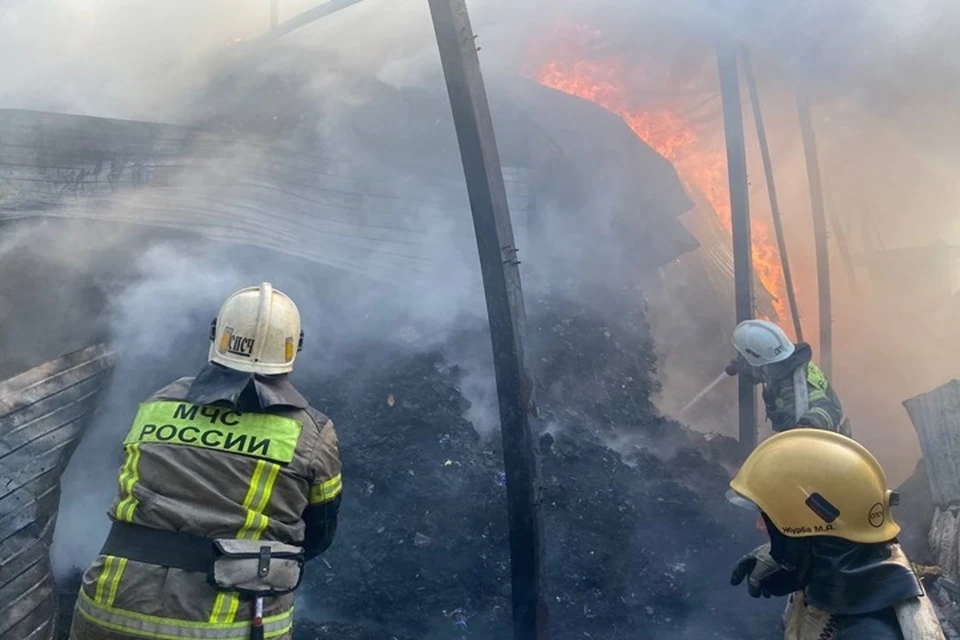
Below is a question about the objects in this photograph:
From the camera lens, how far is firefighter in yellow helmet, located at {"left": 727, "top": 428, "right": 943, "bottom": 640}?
2018mm

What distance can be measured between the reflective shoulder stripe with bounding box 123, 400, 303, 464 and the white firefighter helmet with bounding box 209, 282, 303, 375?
22 cm

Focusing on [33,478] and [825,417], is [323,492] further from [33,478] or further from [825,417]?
[825,417]

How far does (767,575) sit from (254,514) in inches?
73.0

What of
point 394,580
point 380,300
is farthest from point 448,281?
point 394,580

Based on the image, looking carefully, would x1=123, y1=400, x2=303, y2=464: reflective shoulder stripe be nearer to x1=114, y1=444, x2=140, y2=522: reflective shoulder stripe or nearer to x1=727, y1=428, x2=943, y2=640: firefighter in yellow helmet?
x1=114, y1=444, x2=140, y2=522: reflective shoulder stripe

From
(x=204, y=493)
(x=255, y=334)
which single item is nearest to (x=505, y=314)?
(x=255, y=334)

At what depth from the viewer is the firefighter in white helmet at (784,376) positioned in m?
5.78

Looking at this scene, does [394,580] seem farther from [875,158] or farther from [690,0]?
[875,158]

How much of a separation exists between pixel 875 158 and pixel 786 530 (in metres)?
14.3

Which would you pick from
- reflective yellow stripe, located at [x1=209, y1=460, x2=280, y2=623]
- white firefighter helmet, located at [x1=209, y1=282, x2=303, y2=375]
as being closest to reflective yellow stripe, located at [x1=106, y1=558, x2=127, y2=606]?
reflective yellow stripe, located at [x1=209, y1=460, x2=280, y2=623]

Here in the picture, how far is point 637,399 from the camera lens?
25.4 feet

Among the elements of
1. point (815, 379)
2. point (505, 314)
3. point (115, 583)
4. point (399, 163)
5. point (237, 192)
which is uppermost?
point (399, 163)

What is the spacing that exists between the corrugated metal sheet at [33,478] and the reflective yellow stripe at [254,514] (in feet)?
7.97

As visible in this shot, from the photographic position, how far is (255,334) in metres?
2.95
